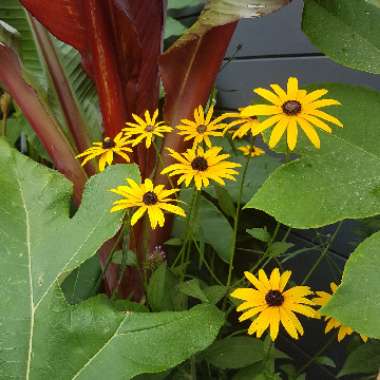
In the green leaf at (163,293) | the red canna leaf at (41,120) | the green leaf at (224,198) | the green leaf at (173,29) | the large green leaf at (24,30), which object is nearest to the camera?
the green leaf at (163,293)

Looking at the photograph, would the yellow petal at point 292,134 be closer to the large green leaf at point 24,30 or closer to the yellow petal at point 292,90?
the yellow petal at point 292,90

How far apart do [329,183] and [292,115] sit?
84 millimetres

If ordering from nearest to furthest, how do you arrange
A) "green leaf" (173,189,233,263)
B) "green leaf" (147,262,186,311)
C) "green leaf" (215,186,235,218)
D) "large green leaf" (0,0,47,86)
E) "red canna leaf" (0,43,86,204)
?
"green leaf" (147,262,186,311), "green leaf" (215,186,235,218), "green leaf" (173,189,233,263), "red canna leaf" (0,43,86,204), "large green leaf" (0,0,47,86)

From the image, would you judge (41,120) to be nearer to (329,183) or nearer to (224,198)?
(224,198)

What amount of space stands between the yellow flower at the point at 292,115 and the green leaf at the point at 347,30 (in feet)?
0.43

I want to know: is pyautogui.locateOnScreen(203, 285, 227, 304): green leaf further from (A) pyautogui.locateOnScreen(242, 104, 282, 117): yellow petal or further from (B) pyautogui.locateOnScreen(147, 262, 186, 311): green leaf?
(A) pyautogui.locateOnScreen(242, 104, 282, 117): yellow petal

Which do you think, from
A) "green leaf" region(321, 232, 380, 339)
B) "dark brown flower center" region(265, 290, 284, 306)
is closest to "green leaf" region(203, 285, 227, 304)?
"dark brown flower center" region(265, 290, 284, 306)

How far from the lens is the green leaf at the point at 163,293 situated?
0.72 m

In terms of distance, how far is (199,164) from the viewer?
684mm

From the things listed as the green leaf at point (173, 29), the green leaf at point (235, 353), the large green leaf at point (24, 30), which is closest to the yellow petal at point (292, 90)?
the green leaf at point (235, 353)

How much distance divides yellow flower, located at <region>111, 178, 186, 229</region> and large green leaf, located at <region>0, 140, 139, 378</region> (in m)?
0.01

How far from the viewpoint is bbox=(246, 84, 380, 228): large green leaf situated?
0.56 meters

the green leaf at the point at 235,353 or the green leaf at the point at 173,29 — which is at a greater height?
the green leaf at the point at 173,29

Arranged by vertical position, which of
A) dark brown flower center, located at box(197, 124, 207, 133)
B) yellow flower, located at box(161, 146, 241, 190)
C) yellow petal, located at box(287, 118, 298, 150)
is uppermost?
yellow petal, located at box(287, 118, 298, 150)
